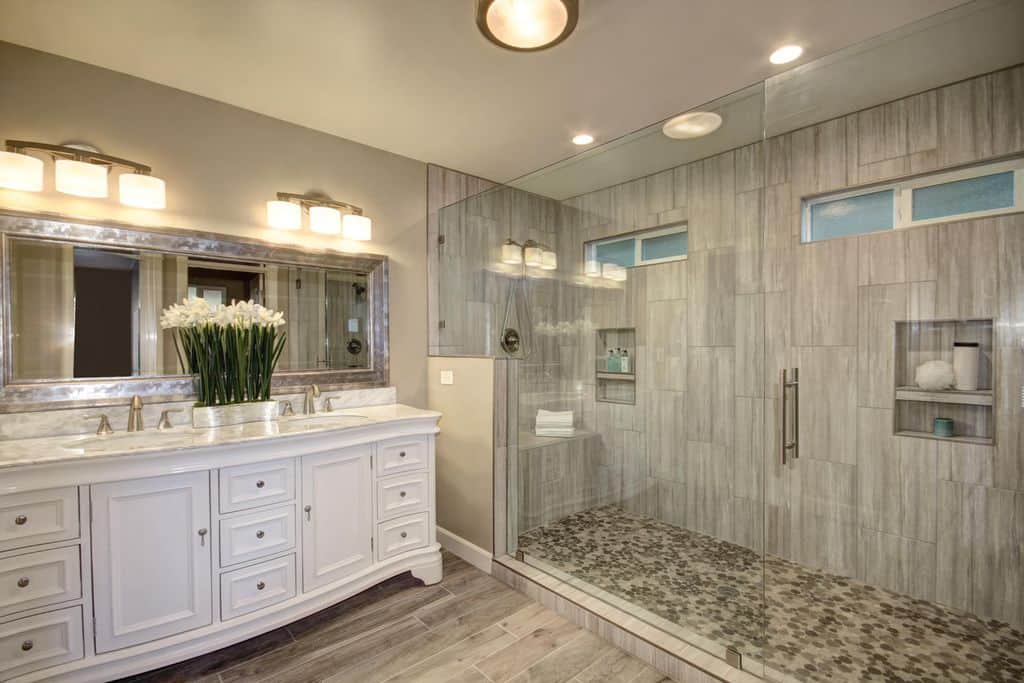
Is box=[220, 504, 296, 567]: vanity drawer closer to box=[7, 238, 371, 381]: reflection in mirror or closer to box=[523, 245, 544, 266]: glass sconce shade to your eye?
box=[7, 238, 371, 381]: reflection in mirror

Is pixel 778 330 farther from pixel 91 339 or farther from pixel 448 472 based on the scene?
pixel 91 339

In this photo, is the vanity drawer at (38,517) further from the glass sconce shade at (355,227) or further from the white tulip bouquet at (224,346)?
the glass sconce shade at (355,227)

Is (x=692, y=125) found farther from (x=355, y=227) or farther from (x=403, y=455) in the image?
(x=403, y=455)

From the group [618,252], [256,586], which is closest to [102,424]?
[256,586]

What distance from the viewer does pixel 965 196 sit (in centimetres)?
207

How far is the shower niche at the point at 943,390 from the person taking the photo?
1.96 m

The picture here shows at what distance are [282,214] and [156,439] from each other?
1.33 m

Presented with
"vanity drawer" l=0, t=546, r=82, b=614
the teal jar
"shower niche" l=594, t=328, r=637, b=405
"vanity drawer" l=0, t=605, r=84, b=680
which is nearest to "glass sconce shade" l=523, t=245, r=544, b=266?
"shower niche" l=594, t=328, r=637, b=405

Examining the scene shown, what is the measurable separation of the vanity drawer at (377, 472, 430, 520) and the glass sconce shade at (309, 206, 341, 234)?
1.51 meters

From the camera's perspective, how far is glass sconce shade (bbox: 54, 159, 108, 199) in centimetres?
195

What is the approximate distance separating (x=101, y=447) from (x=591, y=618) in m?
2.20

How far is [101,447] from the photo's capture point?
1.71 meters

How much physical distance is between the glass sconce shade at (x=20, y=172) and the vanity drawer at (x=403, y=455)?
1875mm

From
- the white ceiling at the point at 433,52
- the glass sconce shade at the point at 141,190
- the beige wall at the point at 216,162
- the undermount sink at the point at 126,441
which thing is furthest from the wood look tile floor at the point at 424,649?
the white ceiling at the point at 433,52
